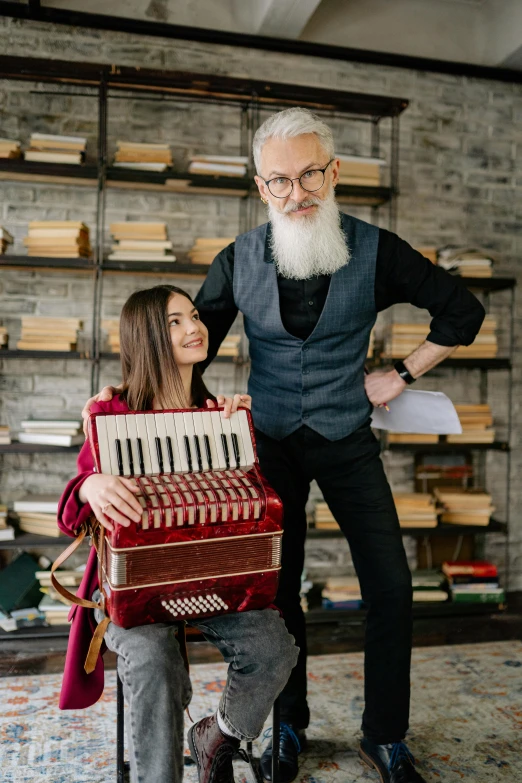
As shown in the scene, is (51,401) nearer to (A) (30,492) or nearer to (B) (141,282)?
(A) (30,492)

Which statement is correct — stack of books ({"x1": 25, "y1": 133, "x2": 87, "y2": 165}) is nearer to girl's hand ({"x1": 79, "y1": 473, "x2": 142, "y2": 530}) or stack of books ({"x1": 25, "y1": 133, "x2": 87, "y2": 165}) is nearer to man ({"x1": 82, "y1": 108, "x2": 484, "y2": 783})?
man ({"x1": 82, "y1": 108, "x2": 484, "y2": 783})

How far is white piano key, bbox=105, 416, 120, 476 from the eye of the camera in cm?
151

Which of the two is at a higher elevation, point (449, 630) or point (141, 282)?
point (141, 282)

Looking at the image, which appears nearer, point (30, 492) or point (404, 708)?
point (404, 708)

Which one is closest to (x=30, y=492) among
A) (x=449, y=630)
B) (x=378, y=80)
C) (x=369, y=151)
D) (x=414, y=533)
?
(x=414, y=533)

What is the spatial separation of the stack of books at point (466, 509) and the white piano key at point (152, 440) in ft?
7.73

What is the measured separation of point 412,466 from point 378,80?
2191 millimetres

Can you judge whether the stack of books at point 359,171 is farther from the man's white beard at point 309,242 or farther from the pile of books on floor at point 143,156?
the man's white beard at point 309,242

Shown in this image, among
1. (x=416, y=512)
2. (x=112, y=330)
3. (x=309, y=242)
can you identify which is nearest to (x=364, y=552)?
(x=309, y=242)

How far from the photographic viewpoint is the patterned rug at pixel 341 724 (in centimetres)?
203

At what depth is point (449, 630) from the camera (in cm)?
324

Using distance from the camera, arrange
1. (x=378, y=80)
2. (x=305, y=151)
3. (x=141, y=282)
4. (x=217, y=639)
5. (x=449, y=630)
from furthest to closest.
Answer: (x=378, y=80), (x=141, y=282), (x=449, y=630), (x=305, y=151), (x=217, y=639)

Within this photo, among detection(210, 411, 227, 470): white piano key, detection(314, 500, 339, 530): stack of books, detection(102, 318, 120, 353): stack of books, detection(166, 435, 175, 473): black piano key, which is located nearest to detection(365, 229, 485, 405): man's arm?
detection(210, 411, 227, 470): white piano key

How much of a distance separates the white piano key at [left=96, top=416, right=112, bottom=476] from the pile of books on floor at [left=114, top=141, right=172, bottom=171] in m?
2.01
